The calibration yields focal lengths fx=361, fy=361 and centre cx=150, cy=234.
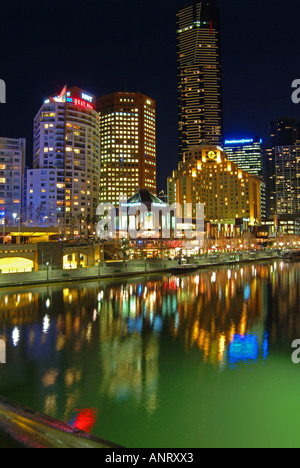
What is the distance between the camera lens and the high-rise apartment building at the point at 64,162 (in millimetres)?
95938

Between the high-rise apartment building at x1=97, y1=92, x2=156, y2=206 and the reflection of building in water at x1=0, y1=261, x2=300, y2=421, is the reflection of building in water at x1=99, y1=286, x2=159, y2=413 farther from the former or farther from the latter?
the high-rise apartment building at x1=97, y1=92, x2=156, y2=206

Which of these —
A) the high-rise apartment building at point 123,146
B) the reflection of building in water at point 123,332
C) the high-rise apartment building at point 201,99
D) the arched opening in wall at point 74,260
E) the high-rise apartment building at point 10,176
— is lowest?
the reflection of building in water at point 123,332

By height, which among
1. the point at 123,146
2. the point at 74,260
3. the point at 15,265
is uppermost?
A: the point at 123,146

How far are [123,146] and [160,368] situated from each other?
14213 cm

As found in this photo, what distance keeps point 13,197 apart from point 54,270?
177 feet

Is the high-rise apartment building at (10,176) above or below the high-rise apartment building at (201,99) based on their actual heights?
below

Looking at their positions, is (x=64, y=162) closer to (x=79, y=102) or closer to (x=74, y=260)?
(x=79, y=102)

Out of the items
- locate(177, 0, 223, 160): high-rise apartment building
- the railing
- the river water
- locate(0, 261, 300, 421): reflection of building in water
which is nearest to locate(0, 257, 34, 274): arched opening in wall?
locate(0, 261, 300, 421): reflection of building in water

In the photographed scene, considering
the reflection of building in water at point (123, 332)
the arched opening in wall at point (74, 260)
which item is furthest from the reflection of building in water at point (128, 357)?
the arched opening in wall at point (74, 260)

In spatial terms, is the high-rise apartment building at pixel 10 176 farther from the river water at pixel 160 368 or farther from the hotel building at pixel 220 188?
the river water at pixel 160 368

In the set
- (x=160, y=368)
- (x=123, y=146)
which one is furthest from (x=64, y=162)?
(x=160, y=368)

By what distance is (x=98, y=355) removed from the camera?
1795 centimetres

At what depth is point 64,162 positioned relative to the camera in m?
99.3

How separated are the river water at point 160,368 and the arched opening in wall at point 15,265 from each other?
12171 millimetres
